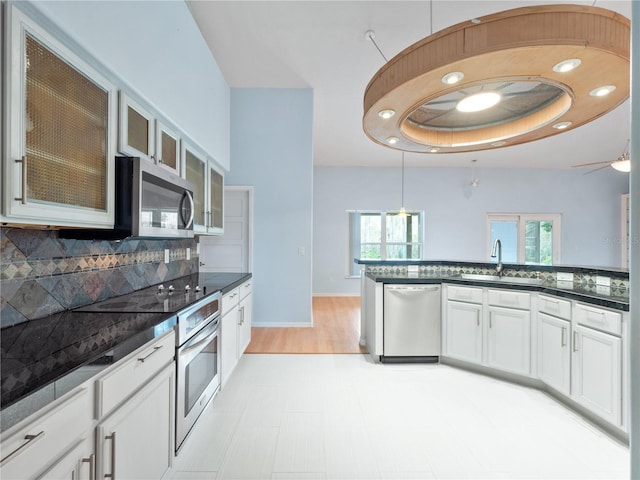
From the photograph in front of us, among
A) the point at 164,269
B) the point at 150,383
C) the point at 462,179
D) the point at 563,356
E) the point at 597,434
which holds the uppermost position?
the point at 462,179

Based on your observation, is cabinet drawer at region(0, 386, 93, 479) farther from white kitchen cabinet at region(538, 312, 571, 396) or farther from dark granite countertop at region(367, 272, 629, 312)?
white kitchen cabinet at region(538, 312, 571, 396)

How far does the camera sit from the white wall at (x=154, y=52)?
126 cm

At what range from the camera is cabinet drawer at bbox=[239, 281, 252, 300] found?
2.84 metres

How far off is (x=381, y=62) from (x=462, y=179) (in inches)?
193

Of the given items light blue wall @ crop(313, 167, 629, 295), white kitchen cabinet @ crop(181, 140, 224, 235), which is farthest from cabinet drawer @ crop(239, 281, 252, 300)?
light blue wall @ crop(313, 167, 629, 295)

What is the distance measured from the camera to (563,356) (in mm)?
2234

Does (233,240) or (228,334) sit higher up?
(233,240)

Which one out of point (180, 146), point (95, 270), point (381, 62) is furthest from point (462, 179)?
point (95, 270)

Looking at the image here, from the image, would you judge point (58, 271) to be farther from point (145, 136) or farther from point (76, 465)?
point (76, 465)

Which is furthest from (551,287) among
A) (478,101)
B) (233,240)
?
(233,240)

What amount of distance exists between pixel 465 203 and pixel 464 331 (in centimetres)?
526

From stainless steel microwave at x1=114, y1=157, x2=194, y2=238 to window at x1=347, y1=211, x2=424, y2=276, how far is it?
5.46m

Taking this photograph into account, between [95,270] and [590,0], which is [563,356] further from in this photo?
[95,270]

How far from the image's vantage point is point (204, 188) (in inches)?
111
